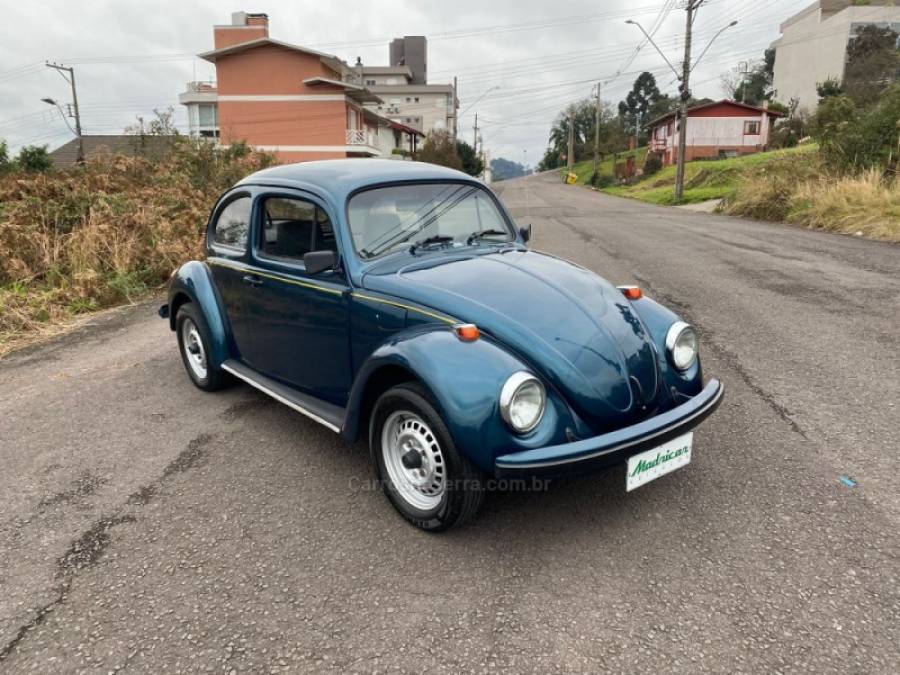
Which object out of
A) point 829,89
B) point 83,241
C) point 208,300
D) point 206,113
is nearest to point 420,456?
point 208,300

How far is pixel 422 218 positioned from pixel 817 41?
71.0 m

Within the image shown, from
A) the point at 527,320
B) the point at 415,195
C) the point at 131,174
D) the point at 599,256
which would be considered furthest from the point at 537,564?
the point at 131,174

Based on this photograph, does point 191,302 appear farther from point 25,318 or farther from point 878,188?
point 878,188

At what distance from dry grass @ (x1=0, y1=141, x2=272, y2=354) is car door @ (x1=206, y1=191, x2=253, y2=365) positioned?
11.9 feet

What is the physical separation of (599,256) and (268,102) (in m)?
36.6

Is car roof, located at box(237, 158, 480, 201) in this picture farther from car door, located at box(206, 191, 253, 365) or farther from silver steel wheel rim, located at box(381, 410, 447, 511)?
silver steel wheel rim, located at box(381, 410, 447, 511)

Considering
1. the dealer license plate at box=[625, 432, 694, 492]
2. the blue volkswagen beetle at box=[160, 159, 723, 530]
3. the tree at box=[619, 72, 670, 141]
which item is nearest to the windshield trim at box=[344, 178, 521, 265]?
the blue volkswagen beetle at box=[160, 159, 723, 530]

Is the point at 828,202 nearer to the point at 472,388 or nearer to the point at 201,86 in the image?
the point at 472,388

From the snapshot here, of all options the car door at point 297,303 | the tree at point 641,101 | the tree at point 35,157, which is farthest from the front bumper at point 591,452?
the tree at point 641,101

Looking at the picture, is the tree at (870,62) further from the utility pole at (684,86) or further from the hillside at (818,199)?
the hillside at (818,199)

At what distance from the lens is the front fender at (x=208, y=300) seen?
4461mm

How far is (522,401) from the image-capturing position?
2.57 m

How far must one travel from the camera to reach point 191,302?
4.79m

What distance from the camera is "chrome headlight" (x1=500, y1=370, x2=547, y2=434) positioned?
8.22 ft
